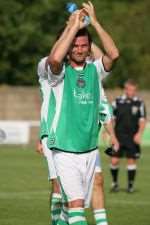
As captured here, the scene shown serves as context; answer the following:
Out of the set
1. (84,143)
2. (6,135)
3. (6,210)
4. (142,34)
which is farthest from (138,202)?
(142,34)

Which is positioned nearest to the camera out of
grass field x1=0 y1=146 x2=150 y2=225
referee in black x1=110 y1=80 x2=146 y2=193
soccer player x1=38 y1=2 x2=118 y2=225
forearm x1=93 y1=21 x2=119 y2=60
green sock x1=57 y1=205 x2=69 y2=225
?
forearm x1=93 y1=21 x2=119 y2=60

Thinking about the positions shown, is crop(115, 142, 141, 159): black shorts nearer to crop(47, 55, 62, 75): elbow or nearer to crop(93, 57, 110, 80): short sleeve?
crop(93, 57, 110, 80): short sleeve

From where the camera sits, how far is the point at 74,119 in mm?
9398

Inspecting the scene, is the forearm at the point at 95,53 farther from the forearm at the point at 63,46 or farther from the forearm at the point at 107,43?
the forearm at the point at 63,46

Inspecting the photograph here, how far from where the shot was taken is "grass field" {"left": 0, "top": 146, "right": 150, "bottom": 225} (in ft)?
44.2

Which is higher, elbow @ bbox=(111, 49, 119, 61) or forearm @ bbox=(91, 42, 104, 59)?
elbow @ bbox=(111, 49, 119, 61)

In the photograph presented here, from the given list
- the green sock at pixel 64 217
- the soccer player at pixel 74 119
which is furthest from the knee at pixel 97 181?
the soccer player at pixel 74 119

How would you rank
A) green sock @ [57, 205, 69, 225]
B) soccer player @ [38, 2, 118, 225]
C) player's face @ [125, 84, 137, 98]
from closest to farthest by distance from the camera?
soccer player @ [38, 2, 118, 225] → green sock @ [57, 205, 69, 225] → player's face @ [125, 84, 137, 98]

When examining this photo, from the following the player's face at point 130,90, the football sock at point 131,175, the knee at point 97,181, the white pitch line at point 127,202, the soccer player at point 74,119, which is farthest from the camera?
the football sock at point 131,175

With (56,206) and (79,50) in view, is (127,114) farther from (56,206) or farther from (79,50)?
(79,50)

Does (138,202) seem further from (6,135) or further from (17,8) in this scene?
(17,8)

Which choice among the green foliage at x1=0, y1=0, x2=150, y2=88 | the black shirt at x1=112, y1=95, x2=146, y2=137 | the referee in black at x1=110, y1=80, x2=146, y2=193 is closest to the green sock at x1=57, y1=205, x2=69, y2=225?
the referee in black at x1=110, y1=80, x2=146, y2=193

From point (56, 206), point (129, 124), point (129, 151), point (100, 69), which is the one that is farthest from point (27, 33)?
point (100, 69)

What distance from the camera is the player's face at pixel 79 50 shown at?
9.28m
